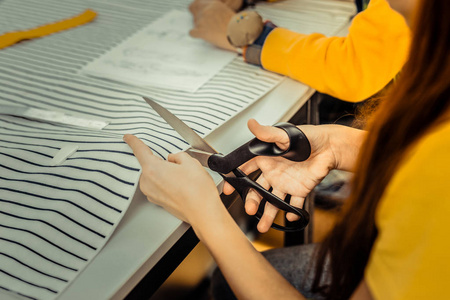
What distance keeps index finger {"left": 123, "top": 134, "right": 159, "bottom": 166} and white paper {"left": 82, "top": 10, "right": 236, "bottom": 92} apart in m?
0.20

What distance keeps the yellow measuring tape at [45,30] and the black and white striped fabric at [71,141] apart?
14mm

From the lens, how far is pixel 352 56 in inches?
26.6

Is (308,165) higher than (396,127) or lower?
lower

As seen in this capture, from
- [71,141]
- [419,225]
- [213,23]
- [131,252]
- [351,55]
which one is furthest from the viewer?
[213,23]

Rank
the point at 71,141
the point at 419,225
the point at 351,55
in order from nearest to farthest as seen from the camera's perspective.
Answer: the point at 419,225 < the point at 71,141 < the point at 351,55

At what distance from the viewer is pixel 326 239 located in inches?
17.4

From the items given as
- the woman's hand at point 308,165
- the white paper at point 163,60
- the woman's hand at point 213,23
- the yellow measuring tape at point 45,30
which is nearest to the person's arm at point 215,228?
the woman's hand at point 308,165

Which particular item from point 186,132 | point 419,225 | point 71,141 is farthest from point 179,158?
point 419,225

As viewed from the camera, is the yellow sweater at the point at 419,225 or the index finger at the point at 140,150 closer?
the yellow sweater at the point at 419,225

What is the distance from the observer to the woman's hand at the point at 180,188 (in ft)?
1.47

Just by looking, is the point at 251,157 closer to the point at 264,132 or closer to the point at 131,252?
the point at 264,132

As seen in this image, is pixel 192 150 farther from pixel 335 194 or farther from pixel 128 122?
pixel 335 194

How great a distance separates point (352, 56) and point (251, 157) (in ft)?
1.02

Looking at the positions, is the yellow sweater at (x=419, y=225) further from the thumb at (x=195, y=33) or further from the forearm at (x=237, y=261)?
the thumb at (x=195, y=33)
